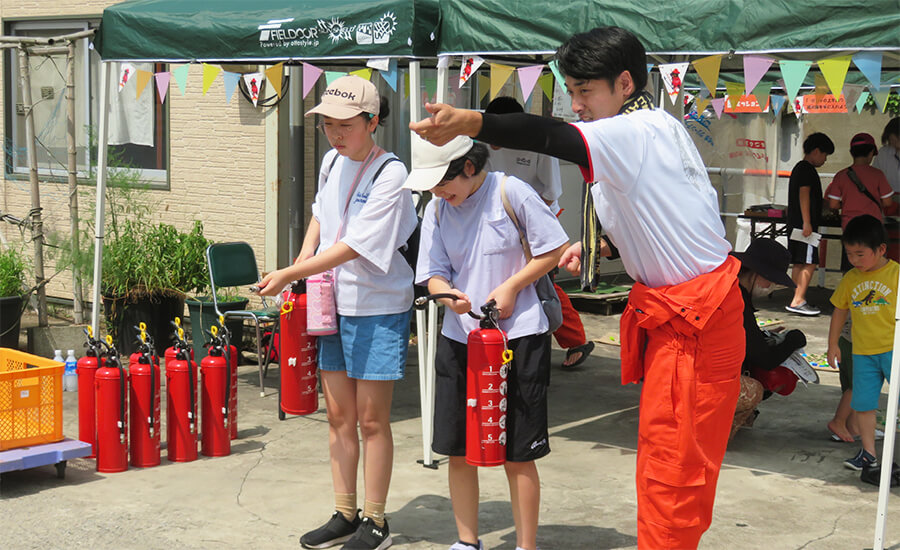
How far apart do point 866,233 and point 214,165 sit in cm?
604

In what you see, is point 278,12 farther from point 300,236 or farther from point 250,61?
point 300,236

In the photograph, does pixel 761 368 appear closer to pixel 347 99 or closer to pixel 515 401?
pixel 515 401

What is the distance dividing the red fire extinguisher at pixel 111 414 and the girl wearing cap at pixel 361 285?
1.48m

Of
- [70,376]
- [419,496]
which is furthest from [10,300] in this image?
[419,496]

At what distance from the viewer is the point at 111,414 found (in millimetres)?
5566

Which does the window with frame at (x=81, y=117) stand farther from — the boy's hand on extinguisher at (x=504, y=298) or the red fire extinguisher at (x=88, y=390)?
the boy's hand on extinguisher at (x=504, y=298)

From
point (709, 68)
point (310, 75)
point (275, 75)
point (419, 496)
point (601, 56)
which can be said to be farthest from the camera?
point (275, 75)

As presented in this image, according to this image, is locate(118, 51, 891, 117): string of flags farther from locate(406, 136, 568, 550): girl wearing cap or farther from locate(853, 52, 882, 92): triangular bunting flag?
locate(406, 136, 568, 550): girl wearing cap

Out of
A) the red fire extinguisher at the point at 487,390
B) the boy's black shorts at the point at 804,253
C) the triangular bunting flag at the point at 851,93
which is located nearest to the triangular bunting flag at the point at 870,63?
the red fire extinguisher at the point at 487,390

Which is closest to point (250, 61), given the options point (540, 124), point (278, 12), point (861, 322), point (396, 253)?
point (278, 12)

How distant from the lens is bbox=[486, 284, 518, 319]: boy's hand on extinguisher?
4.00 metres

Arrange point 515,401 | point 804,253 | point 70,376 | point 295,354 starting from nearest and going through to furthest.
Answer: point 515,401, point 295,354, point 70,376, point 804,253

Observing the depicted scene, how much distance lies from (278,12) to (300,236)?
11.3ft

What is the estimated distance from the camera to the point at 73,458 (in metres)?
5.57
